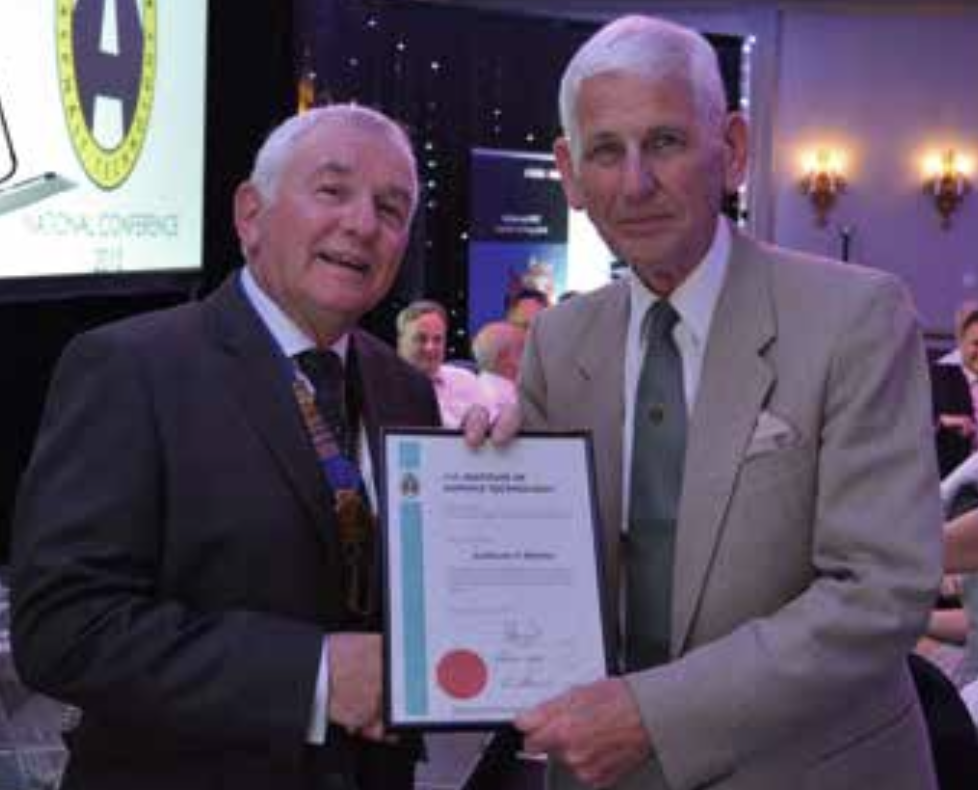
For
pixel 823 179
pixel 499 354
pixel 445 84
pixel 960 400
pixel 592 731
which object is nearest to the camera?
pixel 592 731

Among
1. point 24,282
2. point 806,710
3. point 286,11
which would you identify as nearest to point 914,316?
point 806,710

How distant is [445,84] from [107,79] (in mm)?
6867

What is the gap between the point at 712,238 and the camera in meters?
1.70

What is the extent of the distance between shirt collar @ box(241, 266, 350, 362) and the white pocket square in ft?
1.72

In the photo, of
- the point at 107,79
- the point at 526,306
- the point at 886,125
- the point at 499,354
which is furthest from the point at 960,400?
the point at 886,125

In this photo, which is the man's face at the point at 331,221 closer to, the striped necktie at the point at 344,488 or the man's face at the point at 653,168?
the striped necktie at the point at 344,488

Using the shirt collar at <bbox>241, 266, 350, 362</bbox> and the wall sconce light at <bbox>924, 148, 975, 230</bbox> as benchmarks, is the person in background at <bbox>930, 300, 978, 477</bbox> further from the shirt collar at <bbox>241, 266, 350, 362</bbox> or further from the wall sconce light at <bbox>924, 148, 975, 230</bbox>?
the wall sconce light at <bbox>924, 148, 975, 230</bbox>

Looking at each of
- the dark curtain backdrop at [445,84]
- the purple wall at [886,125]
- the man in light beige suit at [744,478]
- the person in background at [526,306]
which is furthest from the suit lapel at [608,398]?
the purple wall at [886,125]

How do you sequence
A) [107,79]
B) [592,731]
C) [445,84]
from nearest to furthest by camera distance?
[592,731] → [107,79] → [445,84]

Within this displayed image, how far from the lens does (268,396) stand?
5.42 ft

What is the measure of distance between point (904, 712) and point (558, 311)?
2.09ft

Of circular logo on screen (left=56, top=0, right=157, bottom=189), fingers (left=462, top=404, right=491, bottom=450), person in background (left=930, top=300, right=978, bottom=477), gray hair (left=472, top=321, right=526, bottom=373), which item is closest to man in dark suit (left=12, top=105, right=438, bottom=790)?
fingers (left=462, top=404, right=491, bottom=450)

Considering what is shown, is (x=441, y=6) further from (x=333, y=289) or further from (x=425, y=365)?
(x=333, y=289)

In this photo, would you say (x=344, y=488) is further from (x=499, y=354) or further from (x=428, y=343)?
(x=428, y=343)
